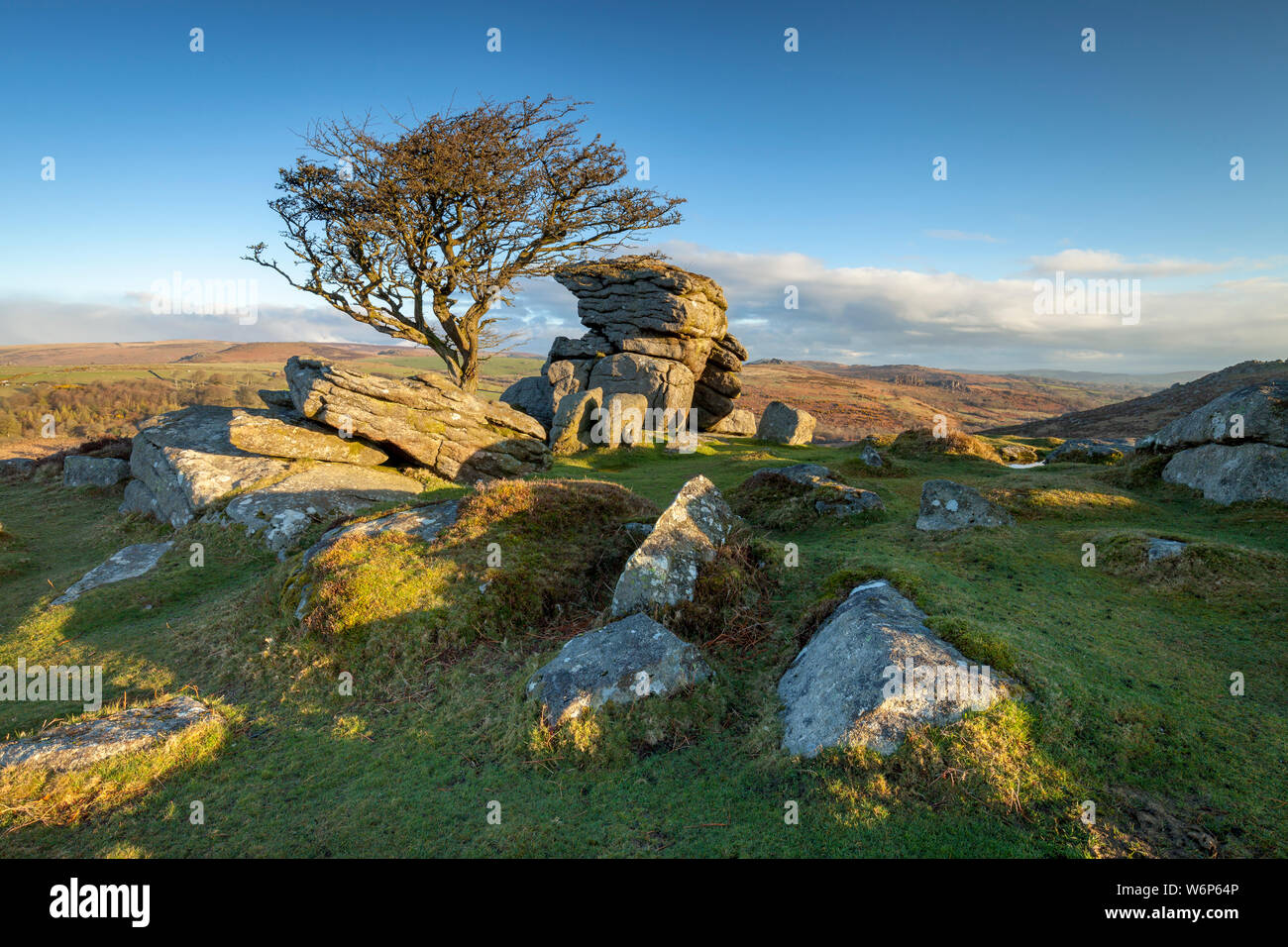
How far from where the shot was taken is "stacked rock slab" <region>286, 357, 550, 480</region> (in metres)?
20.5

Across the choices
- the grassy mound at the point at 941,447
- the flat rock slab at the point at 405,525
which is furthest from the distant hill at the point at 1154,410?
the flat rock slab at the point at 405,525

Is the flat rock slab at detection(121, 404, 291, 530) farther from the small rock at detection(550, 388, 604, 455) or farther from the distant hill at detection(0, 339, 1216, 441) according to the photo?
the distant hill at detection(0, 339, 1216, 441)

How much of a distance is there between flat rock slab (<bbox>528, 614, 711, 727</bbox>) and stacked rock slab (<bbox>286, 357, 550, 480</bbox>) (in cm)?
1488

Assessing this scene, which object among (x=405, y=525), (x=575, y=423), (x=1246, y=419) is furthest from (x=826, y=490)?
(x=575, y=423)

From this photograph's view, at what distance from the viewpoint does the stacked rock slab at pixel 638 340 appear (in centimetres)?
3681

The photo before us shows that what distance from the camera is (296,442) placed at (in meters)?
19.9

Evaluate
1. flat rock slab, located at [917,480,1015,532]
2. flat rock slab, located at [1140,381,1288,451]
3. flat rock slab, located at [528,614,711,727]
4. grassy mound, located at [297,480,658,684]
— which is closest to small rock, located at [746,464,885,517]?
flat rock slab, located at [917,480,1015,532]

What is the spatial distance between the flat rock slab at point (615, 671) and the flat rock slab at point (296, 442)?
15.8 m

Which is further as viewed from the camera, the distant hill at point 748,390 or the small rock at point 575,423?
the distant hill at point 748,390

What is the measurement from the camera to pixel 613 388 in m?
36.8

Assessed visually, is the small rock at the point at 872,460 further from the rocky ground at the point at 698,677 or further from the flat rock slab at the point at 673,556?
the flat rock slab at the point at 673,556

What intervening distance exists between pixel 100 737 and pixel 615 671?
643cm
